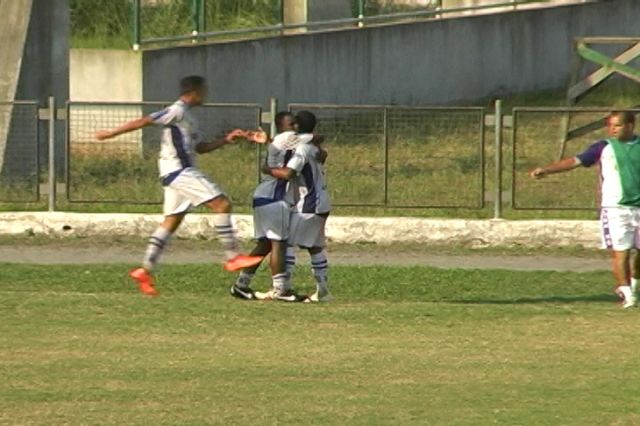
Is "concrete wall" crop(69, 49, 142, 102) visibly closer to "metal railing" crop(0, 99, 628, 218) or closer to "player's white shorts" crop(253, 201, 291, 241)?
"metal railing" crop(0, 99, 628, 218)

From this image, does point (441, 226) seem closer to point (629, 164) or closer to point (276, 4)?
point (629, 164)

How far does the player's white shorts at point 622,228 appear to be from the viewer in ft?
51.2

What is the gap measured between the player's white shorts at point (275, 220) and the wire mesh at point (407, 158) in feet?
18.6

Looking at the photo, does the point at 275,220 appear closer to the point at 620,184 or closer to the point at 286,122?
the point at 286,122

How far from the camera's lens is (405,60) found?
108 ft

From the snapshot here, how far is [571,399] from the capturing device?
11.4 meters

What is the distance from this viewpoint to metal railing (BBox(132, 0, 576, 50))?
91.6 feet

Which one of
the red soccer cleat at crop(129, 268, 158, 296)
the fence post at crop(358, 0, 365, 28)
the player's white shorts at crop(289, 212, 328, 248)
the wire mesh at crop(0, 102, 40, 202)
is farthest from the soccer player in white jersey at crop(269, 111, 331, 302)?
the fence post at crop(358, 0, 365, 28)

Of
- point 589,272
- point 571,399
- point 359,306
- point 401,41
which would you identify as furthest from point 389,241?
point 401,41

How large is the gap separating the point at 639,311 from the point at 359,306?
2.13m

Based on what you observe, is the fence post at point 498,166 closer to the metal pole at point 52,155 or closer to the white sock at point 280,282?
the metal pole at point 52,155

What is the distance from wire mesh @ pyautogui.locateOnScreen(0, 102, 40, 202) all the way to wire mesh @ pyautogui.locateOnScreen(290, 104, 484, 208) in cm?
291

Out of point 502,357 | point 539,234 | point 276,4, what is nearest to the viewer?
point 502,357

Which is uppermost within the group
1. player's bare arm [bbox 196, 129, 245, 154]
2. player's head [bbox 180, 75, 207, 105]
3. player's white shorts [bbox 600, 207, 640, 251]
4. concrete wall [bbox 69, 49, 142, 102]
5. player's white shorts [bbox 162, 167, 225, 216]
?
concrete wall [bbox 69, 49, 142, 102]
